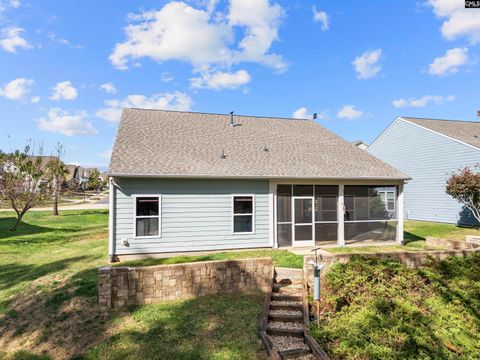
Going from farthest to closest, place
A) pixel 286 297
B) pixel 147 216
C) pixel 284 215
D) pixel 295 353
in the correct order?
pixel 284 215 → pixel 147 216 → pixel 286 297 → pixel 295 353

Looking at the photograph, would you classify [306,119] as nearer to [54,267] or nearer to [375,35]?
[375,35]

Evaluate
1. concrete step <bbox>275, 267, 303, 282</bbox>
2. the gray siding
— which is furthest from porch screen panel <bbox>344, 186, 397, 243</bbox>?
concrete step <bbox>275, 267, 303, 282</bbox>

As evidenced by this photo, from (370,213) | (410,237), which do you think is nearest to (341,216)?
(370,213)

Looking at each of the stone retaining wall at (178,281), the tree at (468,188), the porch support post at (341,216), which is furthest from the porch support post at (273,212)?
the tree at (468,188)

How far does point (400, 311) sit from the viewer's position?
19.4ft

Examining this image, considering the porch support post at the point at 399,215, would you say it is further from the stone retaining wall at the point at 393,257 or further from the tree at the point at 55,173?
the tree at the point at 55,173

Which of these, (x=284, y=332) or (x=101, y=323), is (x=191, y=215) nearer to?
(x=101, y=323)

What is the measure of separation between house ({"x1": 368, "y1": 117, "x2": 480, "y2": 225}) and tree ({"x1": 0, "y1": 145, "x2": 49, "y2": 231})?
24417 mm

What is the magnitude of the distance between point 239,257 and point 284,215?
2.85 m

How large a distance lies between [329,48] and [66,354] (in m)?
19.0

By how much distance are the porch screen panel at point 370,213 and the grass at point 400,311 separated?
4544 mm

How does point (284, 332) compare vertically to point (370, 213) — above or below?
below

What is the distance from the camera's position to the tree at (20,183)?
1659 centimetres

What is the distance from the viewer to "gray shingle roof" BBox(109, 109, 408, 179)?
11172 mm
